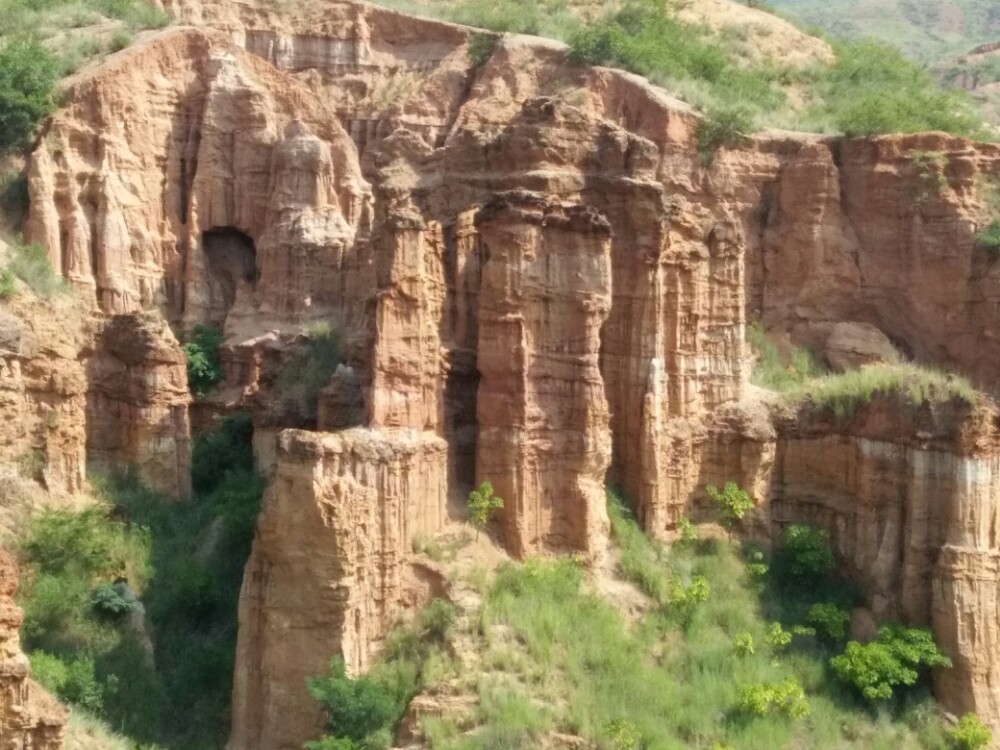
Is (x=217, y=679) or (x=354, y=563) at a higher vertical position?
(x=354, y=563)

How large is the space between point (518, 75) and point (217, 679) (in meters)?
18.4

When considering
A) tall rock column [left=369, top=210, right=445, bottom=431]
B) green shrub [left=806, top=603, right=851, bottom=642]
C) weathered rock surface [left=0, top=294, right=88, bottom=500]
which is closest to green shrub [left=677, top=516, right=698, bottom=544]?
green shrub [left=806, top=603, right=851, bottom=642]

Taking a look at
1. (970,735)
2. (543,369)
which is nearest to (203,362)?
(543,369)

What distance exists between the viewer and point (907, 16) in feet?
378

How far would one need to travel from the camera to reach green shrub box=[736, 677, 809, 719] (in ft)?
73.0

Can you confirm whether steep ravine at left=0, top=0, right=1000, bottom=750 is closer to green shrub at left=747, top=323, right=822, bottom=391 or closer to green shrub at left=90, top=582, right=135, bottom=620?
green shrub at left=747, top=323, right=822, bottom=391

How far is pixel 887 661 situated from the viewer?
76.8 ft

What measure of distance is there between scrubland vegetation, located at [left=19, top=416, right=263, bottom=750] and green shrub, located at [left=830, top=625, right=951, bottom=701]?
451 inches

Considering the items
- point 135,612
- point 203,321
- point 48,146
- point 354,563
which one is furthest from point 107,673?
point 48,146

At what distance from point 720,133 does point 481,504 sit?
41.6ft

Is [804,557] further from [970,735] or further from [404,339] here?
[404,339]

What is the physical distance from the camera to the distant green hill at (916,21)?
103 metres

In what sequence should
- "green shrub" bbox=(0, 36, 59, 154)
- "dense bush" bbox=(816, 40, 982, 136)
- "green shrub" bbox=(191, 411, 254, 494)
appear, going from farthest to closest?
"dense bush" bbox=(816, 40, 982, 136)
"green shrub" bbox=(0, 36, 59, 154)
"green shrub" bbox=(191, 411, 254, 494)

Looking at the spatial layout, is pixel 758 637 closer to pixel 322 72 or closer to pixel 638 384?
pixel 638 384
